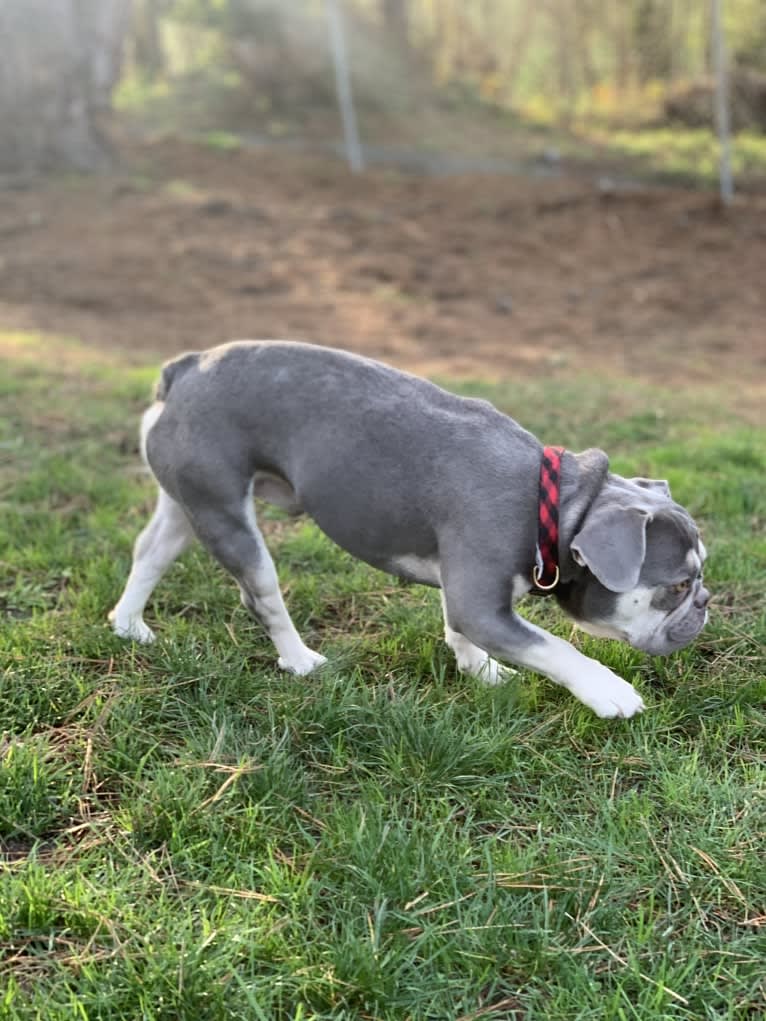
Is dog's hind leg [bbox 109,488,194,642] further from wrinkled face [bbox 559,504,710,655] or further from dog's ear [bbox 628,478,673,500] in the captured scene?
dog's ear [bbox 628,478,673,500]

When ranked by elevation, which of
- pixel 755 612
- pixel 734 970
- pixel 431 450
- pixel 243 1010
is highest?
pixel 431 450

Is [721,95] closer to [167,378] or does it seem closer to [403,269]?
[403,269]

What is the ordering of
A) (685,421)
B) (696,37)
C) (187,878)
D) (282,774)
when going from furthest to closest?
(696,37)
(685,421)
(282,774)
(187,878)

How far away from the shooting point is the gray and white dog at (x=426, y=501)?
3.39m

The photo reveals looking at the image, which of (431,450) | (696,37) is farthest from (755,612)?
(696,37)

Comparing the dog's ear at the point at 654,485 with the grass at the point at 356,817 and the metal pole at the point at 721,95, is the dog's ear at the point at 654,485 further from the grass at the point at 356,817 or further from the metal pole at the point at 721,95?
the metal pole at the point at 721,95

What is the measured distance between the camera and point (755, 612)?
14.0 feet

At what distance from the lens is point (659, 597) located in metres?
3.43

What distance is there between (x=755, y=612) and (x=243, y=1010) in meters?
2.82

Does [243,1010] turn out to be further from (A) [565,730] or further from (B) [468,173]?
(B) [468,173]

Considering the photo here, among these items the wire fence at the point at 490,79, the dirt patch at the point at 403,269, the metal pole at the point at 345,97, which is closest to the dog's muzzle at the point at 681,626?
the dirt patch at the point at 403,269

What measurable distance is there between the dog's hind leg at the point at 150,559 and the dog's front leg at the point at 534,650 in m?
1.32

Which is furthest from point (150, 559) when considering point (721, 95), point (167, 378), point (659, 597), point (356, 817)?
point (721, 95)

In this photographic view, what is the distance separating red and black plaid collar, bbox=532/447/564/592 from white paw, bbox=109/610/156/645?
1580 millimetres
